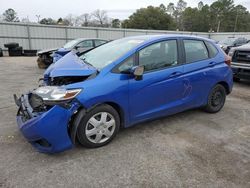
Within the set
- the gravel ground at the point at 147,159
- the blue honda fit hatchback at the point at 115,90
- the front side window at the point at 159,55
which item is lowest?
the gravel ground at the point at 147,159

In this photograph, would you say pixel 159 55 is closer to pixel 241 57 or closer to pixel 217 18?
pixel 241 57

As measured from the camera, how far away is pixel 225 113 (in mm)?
4891

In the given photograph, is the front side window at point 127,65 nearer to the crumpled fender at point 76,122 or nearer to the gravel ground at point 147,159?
the crumpled fender at point 76,122

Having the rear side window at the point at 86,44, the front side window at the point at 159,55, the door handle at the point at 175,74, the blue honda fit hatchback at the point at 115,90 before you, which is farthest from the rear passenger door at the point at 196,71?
the rear side window at the point at 86,44

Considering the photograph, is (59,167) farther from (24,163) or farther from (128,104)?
(128,104)

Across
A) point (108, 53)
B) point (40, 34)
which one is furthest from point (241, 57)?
point (40, 34)

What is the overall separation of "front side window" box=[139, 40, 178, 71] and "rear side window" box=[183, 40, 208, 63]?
0.28 m

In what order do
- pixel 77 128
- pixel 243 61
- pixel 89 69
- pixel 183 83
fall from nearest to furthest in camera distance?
1. pixel 77 128
2. pixel 89 69
3. pixel 183 83
4. pixel 243 61

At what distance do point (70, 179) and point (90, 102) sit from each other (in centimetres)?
94

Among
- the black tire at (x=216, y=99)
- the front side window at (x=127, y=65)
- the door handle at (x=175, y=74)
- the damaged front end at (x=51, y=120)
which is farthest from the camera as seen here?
the black tire at (x=216, y=99)

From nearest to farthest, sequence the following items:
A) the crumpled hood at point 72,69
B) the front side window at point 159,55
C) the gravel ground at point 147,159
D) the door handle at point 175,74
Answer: the gravel ground at point 147,159 < the crumpled hood at point 72,69 < the front side window at point 159,55 < the door handle at point 175,74

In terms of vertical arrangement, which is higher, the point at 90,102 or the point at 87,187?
the point at 90,102

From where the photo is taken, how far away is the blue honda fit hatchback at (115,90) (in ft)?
9.48

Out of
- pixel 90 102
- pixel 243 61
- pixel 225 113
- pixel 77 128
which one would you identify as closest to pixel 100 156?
pixel 77 128
